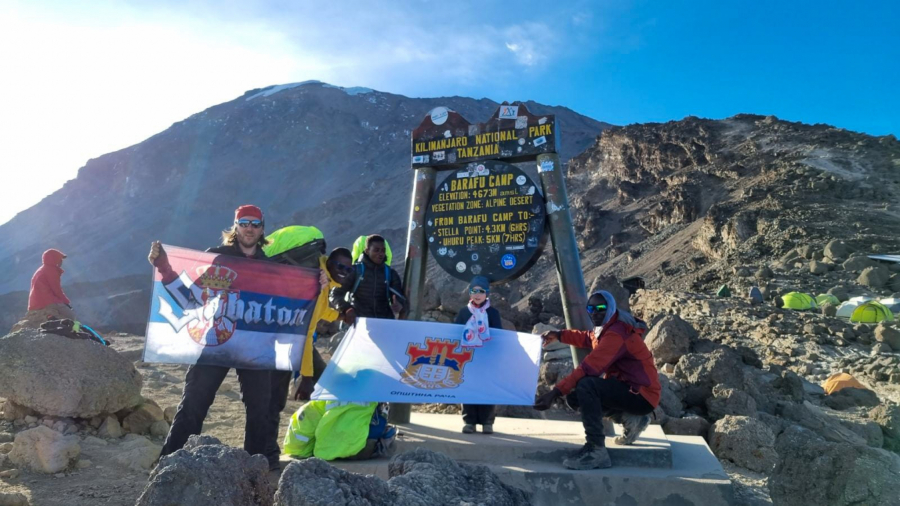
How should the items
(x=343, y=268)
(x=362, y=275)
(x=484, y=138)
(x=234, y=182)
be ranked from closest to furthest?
(x=343, y=268)
(x=362, y=275)
(x=484, y=138)
(x=234, y=182)

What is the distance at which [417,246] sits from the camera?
18.3 ft

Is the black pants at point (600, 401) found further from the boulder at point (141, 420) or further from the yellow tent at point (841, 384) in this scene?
the yellow tent at point (841, 384)

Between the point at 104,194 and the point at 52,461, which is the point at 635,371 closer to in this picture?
the point at 52,461

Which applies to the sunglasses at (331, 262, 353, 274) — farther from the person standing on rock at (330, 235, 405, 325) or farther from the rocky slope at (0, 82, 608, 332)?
the rocky slope at (0, 82, 608, 332)

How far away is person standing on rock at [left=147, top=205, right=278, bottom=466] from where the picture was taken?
3.43 m

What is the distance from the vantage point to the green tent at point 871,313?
1458 cm

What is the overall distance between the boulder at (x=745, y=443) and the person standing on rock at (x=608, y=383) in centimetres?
171

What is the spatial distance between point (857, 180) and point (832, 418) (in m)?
28.2

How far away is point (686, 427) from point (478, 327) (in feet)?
7.68

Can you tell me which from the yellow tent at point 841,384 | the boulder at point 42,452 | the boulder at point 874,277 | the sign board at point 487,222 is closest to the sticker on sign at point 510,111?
the sign board at point 487,222

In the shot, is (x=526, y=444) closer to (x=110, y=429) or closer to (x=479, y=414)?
(x=479, y=414)

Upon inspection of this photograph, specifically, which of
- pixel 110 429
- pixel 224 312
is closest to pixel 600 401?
pixel 224 312

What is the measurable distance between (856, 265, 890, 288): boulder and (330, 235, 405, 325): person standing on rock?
1829 centimetres

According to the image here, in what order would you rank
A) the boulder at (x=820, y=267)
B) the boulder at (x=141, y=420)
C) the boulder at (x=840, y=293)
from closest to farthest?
the boulder at (x=141, y=420)
the boulder at (x=840, y=293)
the boulder at (x=820, y=267)
